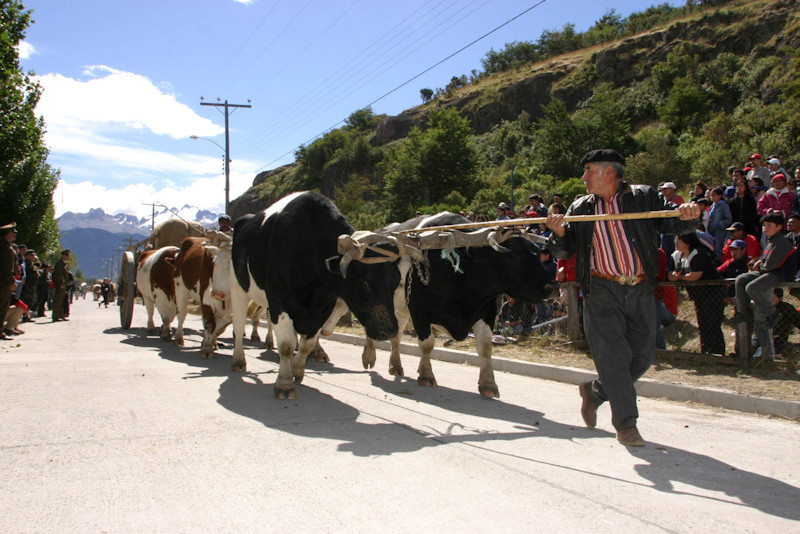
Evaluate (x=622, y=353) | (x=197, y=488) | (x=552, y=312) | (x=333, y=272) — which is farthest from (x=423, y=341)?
(x=552, y=312)

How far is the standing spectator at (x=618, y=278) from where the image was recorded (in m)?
4.29

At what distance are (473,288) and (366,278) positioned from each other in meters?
1.46

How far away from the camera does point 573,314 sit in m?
9.30

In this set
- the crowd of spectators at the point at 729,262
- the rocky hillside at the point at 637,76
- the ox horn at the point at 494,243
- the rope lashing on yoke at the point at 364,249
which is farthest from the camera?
the rocky hillside at the point at 637,76

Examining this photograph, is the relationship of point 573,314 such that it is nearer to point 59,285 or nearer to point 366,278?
point 366,278

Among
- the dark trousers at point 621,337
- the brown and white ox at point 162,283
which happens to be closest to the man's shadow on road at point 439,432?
the dark trousers at point 621,337

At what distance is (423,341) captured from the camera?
6918mm

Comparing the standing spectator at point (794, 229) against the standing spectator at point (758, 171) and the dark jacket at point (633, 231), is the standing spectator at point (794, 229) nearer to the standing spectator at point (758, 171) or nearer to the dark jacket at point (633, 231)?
the standing spectator at point (758, 171)

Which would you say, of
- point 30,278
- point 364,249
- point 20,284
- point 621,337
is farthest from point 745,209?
point 30,278

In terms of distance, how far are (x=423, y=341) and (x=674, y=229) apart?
3.35m

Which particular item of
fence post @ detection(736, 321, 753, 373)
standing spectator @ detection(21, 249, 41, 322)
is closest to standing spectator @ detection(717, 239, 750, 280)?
fence post @ detection(736, 321, 753, 373)

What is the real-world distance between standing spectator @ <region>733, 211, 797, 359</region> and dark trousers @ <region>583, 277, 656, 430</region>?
336 centimetres

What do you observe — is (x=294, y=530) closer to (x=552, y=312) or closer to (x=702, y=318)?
(x=702, y=318)

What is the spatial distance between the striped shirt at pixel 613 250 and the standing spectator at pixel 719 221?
20.8 feet
